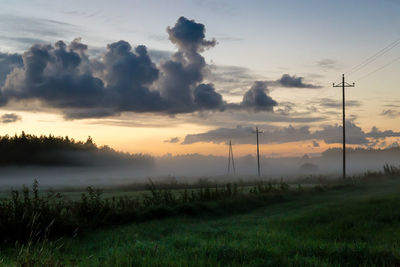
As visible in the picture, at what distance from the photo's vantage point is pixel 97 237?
16625 mm

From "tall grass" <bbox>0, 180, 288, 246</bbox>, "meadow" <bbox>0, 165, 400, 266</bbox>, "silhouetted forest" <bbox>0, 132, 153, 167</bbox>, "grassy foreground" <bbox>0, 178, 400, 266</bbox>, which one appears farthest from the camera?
"silhouetted forest" <bbox>0, 132, 153, 167</bbox>

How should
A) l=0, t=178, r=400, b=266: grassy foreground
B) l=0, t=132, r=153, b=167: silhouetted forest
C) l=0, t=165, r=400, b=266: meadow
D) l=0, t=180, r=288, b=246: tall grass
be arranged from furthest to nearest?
l=0, t=132, r=153, b=167: silhouetted forest
l=0, t=180, r=288, b=246: tall grass
l=0, t=165, r=400, b=266: meadow
l=0, t=178, r=400, b=266: grassy foreground

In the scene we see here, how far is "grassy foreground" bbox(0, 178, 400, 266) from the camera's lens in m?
9.40

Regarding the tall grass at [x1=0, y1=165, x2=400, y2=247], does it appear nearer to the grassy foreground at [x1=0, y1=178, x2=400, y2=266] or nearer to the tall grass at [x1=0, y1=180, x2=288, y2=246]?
the tall grass at [x1=0, y1=180, x2=288, y2=246]

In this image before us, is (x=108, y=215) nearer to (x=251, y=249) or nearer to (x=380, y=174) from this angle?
(x=251, y=249)

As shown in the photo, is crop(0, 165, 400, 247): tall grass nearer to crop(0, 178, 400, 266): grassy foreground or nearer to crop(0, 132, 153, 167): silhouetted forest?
crop(0, 178, 400, 266): grassy foreground

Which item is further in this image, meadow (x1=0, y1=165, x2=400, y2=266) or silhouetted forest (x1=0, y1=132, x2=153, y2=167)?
silhouetted forest (x1=0, y1=132, x2=153, y2=167)

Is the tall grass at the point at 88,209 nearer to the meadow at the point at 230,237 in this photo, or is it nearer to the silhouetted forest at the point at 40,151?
the meadow at the point at 230,237

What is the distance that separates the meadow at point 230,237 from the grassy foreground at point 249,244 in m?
0.02

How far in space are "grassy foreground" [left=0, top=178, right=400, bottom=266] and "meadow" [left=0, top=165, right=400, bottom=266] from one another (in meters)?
0.02

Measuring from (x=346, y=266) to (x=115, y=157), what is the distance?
186772 millimetres

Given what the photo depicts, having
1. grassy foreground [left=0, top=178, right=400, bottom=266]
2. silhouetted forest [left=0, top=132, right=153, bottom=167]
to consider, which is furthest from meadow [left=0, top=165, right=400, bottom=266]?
silhouetted forest [left=0, top=132, right=153, bottom=167]

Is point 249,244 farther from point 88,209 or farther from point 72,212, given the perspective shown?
point 72,212

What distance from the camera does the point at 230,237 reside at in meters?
13.7
